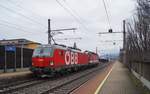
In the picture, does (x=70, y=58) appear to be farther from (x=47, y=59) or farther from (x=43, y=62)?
(x=43, y=62)

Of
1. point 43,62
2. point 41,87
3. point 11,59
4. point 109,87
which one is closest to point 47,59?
point 43,62

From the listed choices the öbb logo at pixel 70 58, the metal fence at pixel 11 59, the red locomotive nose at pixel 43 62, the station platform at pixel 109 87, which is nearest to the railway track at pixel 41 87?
the station platform at pixel 109 87

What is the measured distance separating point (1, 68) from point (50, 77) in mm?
5427

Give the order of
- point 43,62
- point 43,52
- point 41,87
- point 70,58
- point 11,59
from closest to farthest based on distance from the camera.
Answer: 1. point 41,87
2. point 43,62
3. point 43,52
4. point 11,59
5. point 70,58

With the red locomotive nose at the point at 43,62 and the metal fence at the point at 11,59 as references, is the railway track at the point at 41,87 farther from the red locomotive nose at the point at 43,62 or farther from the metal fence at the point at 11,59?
the metal fence at the point at 11,59

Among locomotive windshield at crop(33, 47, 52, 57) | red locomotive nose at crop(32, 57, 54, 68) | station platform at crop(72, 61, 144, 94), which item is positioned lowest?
station platform at crop(72, 61, 144, 94)

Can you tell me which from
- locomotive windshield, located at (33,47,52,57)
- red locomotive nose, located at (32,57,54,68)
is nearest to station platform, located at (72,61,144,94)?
red locomotive nose, located at (32,57,54,68)

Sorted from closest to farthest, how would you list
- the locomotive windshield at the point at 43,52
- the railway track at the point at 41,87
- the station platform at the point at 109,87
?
the railway track at the point at 41,87 → the station platform at the point at 109,87 → the locomotive windshield at the point at 43,52

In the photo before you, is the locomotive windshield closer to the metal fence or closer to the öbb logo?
the öbb logo

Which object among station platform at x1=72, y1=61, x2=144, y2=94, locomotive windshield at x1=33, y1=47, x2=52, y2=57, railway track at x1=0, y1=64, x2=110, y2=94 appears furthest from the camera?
locomotive windshield at x1=33, y1=47, x2=52, y2=57

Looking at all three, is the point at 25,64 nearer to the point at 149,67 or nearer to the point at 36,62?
the point at 36,62

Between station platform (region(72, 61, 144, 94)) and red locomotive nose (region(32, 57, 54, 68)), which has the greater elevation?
red locomotive nose (region(32, 57, 54, 68))

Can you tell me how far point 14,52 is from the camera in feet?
111

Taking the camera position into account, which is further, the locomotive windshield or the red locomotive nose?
the locomotive windshield
